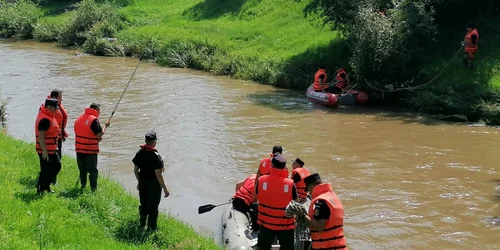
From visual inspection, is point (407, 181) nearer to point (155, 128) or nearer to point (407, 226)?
point (407, 226)

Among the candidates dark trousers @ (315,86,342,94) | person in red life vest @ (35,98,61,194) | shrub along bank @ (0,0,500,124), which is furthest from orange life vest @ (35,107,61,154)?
dark trousers @ (315,86,342,94)

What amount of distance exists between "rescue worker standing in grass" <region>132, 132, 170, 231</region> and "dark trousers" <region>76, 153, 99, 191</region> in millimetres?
1880

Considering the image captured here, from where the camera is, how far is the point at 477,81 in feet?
75.5

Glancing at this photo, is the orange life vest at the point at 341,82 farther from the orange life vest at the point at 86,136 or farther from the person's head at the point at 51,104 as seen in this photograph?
the person's head at the point at 51,104

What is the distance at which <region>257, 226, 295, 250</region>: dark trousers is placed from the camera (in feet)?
30.3

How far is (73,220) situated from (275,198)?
325 cm

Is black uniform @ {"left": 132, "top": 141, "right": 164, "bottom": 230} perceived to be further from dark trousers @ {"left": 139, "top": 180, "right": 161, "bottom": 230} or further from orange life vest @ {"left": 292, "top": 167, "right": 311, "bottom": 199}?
orange life vest @ {"left": 292, "top": 167, "right": 311, "bottom": 199}

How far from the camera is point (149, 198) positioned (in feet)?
34.0

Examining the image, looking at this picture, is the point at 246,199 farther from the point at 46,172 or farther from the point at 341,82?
the point at 341,82

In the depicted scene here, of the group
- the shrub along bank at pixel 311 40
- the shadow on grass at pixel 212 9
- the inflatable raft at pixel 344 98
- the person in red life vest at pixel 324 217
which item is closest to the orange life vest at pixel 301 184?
the person in red life vest at pixel 324 217

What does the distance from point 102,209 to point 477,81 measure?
16000 mm

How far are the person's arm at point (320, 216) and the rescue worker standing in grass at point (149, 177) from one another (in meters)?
3.16

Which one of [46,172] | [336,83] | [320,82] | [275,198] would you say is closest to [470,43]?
[336,83]

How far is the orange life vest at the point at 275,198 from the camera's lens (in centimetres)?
905
